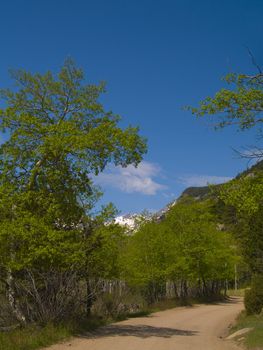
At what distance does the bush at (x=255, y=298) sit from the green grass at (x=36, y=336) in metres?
11.4

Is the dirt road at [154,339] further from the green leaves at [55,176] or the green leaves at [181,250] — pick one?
the green leaves at [181,250]

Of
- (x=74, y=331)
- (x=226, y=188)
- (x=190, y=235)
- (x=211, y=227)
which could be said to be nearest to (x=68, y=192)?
(x=74, y=331)

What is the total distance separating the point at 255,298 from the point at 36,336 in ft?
49.0

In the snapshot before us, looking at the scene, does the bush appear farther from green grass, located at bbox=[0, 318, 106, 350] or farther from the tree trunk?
the tree trunk

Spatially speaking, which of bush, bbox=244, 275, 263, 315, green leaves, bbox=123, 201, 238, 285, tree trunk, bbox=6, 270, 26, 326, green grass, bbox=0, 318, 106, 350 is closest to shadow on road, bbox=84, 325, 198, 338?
green grass, bbox=0, 318, 106, 350

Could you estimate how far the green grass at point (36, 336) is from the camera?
1407 centimetres

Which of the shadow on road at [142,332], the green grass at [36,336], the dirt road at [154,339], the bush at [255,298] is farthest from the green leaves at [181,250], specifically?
the green grass at [36,336]

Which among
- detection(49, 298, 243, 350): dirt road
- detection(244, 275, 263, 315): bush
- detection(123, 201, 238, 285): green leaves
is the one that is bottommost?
detection(49, 298, 243, 350): dirt road

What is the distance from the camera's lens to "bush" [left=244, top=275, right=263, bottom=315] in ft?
86.6

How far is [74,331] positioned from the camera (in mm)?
17719

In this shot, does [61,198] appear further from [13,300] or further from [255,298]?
[255,298]

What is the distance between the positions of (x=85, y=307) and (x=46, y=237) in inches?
Result: 273

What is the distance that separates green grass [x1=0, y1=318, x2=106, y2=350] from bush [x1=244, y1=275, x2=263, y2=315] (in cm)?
1142

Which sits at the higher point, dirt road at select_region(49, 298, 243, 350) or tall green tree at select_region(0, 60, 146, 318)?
tall green tree at select_region(0, 60, 146, 318)
